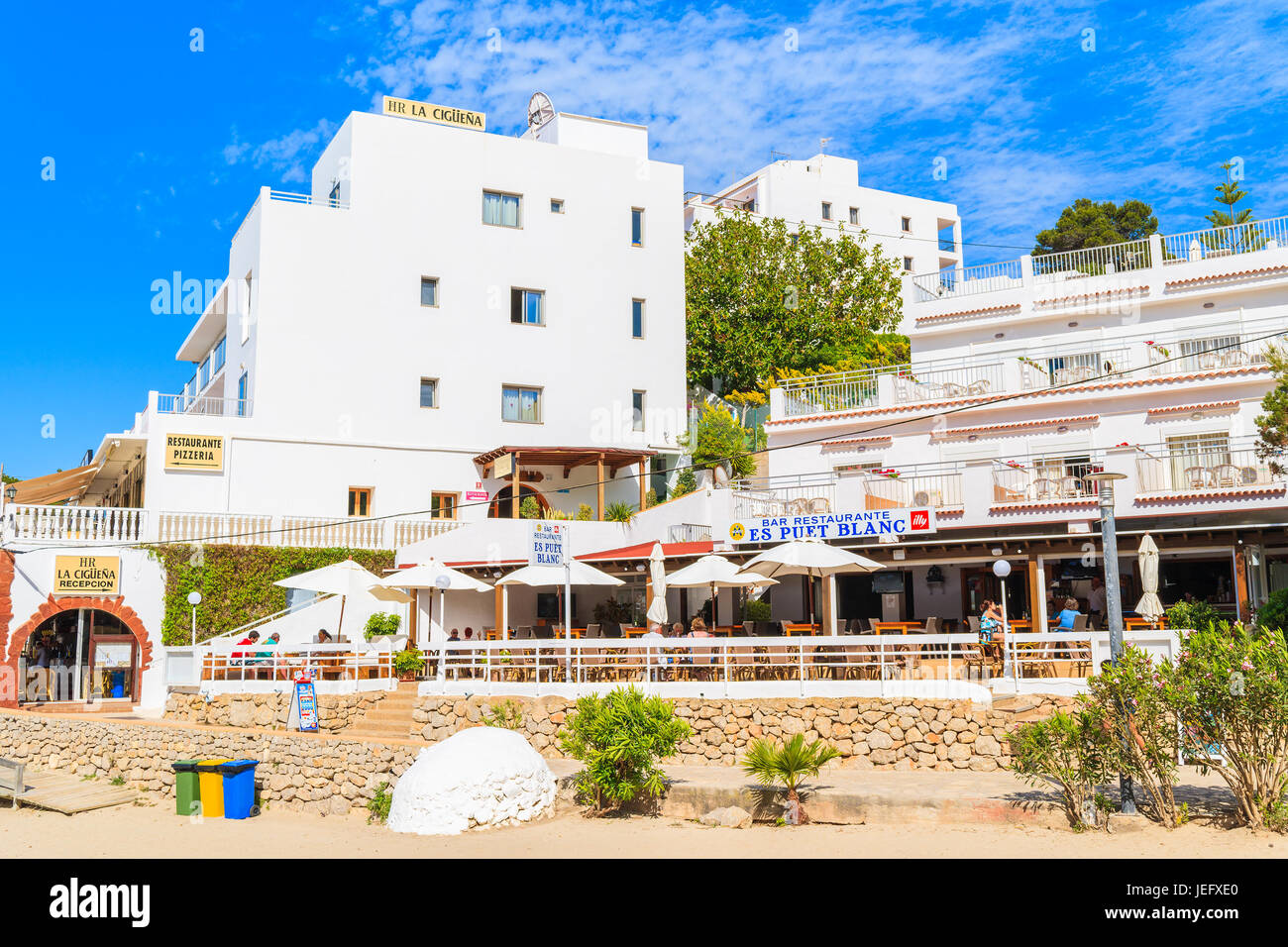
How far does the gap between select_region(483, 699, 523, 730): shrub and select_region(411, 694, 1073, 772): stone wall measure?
1.92ft

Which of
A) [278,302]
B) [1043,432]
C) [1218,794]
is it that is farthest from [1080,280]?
[278,302]

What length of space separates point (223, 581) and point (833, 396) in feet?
55.2

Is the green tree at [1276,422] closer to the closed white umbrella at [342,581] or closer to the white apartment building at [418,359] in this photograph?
the white apartment building at [418,359]

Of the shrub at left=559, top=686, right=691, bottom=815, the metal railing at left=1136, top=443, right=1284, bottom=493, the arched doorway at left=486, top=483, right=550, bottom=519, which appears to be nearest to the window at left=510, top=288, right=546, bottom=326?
the arched doorway at left=486, top=483, right=550, bottom=519

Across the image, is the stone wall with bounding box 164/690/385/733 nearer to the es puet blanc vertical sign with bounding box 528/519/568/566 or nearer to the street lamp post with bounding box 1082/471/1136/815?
the es puet blanc vertical sign with bounding box 528/519/568/566

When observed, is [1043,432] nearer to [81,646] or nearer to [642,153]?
[642,153]

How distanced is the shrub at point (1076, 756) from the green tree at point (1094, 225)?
43.1 meters

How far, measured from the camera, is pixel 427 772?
1452 cm

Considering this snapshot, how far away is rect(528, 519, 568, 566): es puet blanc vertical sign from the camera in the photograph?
64.3ft

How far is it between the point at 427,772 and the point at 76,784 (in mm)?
10108

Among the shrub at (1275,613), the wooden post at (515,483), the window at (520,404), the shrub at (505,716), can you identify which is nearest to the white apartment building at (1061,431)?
the shrub at (1275,613)

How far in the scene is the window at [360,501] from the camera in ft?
111

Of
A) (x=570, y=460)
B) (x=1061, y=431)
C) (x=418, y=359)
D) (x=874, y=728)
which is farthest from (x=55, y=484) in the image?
(x=1061, y=431)
